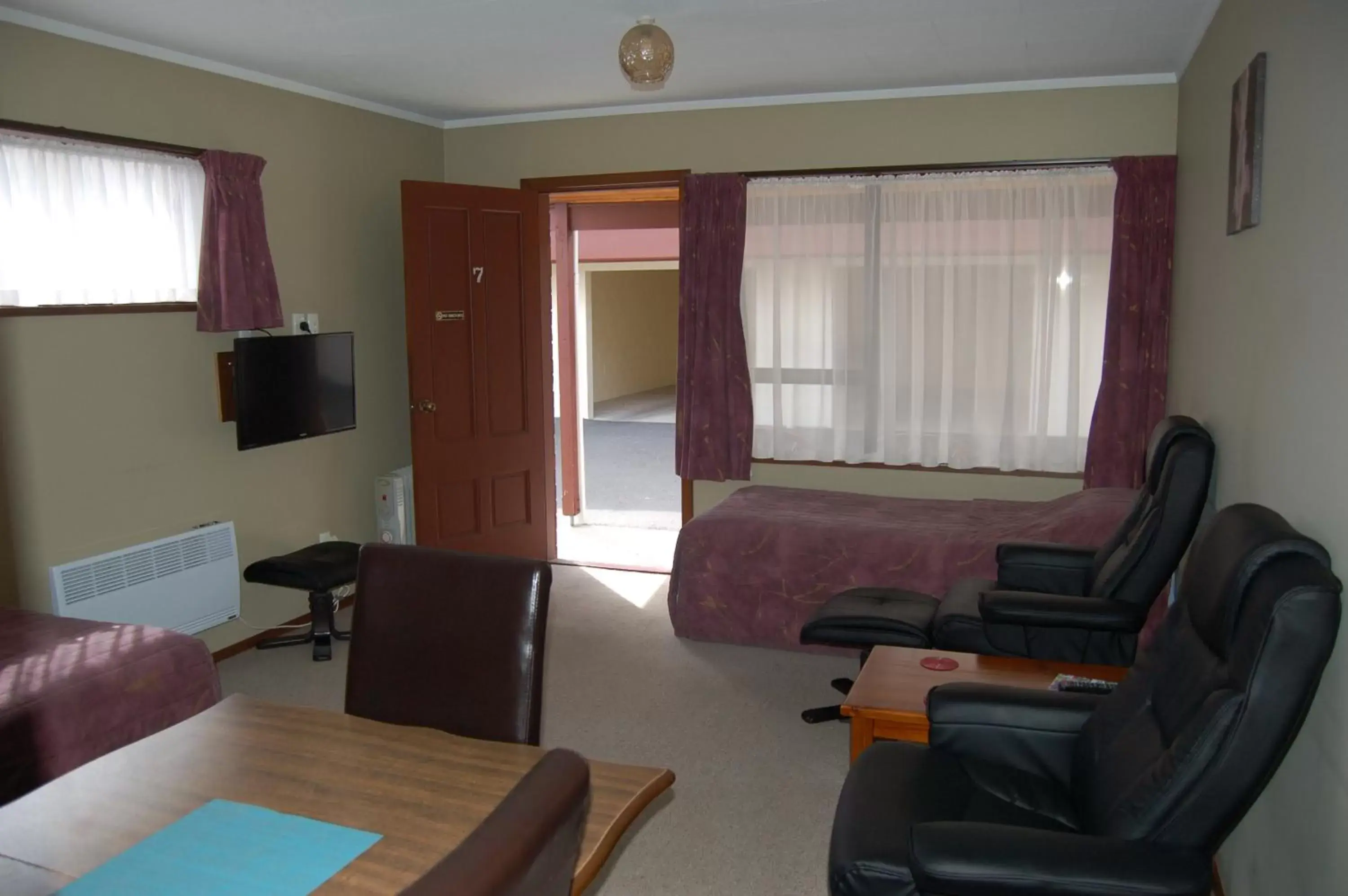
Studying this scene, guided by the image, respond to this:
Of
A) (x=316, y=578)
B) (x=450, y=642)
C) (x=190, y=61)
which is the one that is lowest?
(x=316, y=578)

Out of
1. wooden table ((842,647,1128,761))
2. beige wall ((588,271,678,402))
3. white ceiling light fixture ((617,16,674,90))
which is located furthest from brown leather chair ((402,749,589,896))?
beige wall ((588,271,678,402))

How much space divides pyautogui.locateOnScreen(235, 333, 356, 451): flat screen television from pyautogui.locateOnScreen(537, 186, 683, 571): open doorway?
180 cm

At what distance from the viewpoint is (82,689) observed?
9.70ft

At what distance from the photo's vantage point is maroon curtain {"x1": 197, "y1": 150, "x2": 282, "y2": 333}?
4375 mm

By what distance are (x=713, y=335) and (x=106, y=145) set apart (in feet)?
9.62

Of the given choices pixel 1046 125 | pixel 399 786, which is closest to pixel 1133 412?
pixel 1046 125

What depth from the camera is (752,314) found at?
221 inches

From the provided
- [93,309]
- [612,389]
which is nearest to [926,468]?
[93,309]

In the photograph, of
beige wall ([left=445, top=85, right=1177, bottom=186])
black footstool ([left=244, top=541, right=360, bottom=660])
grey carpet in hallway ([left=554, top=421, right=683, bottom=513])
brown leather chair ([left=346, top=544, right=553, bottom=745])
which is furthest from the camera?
grey carpet in hallway ([left=554, top=421, right=683, bottom=513])

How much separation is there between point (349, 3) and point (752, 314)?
2.65m

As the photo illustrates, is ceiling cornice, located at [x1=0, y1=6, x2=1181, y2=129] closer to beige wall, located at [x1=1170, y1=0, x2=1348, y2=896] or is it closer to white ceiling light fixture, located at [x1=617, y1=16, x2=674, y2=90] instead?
beige wall, located at [x1=1170, y1=0, x2=1348, y2=896]

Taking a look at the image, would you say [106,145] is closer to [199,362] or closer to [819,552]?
[199,362]

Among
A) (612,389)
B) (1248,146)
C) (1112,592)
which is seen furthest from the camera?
(612,389)

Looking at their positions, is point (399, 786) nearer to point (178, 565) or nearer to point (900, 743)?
point (900, 743)
